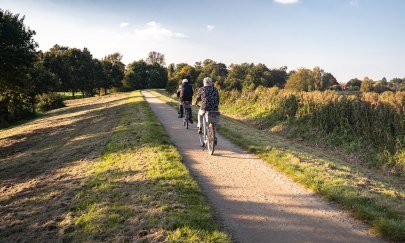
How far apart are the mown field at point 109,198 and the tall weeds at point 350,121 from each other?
7591 millimetres

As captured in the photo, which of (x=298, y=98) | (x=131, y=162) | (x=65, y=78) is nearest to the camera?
(x=131, y=162)

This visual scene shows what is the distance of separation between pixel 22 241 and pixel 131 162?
13.5 ft

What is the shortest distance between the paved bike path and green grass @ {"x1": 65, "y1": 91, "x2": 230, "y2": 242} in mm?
418

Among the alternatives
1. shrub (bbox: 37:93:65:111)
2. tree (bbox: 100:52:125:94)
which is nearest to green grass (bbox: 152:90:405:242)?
shrub (bbox: 37:93:65:111)

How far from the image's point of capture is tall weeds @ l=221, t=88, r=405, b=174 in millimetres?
11883

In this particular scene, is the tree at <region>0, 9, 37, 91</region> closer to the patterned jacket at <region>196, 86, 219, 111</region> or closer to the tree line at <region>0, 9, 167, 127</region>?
the tree line at <region>0, 9, 167, 127</region>

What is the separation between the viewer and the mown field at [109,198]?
5723 mm

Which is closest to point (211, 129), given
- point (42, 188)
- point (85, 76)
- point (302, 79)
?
point (42, 188)

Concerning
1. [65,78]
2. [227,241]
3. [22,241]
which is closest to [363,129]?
A: [227,241]

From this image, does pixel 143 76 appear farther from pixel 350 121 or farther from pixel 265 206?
pixel 265 206

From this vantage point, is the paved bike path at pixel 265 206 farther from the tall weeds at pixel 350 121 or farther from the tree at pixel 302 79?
the tree at pixel 302 79

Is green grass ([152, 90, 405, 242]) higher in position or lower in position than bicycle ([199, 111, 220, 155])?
lower

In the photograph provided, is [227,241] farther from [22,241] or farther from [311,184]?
[22,241]

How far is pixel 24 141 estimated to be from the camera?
21.0 metres
